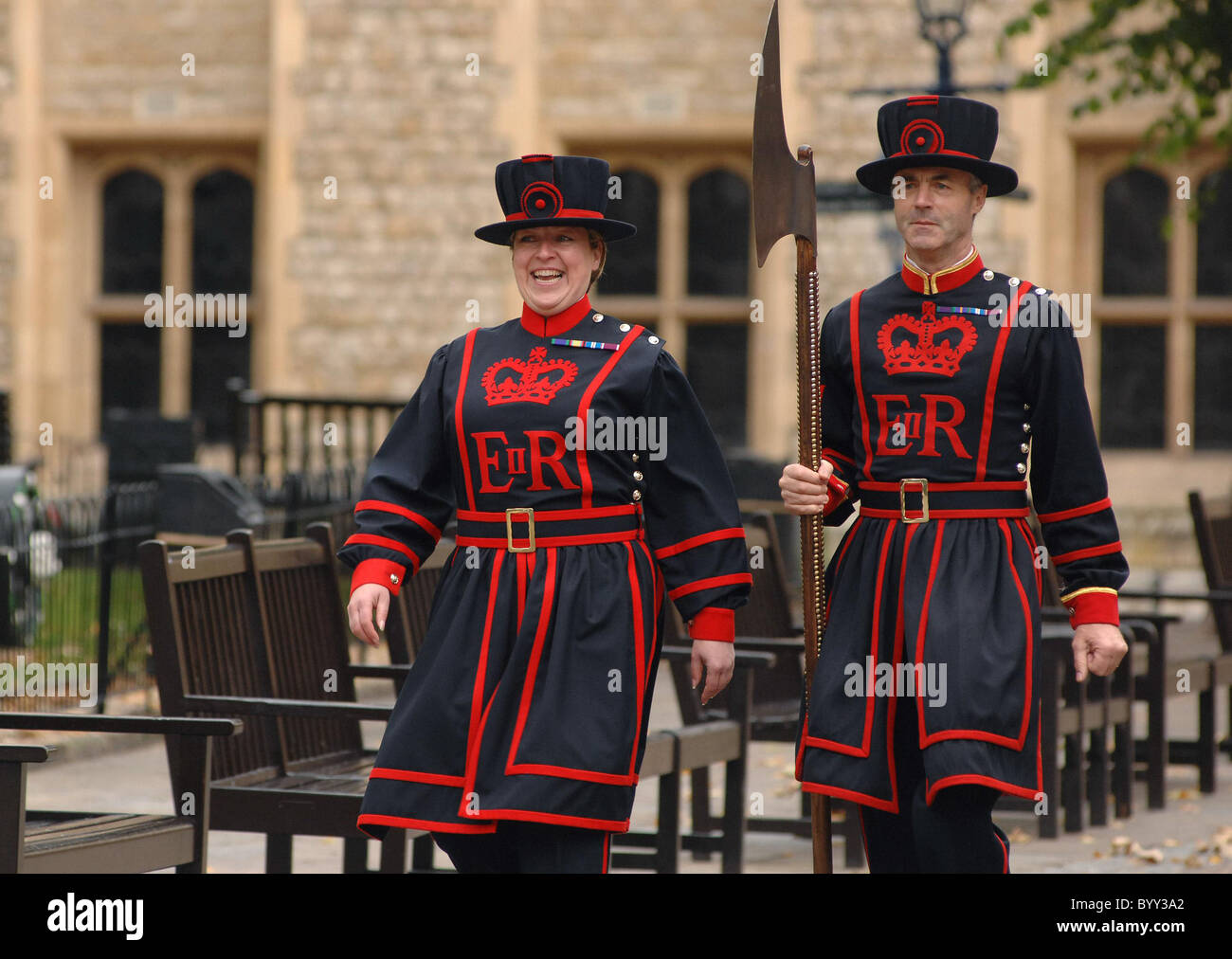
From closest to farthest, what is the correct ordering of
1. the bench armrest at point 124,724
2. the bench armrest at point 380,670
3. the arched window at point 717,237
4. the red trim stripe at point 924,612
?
1. the red trim stripe at point 924,612
2. the bench armrest at point 124,724
3. the bench armrest at point 380,670
4. the arched window at point 717,237

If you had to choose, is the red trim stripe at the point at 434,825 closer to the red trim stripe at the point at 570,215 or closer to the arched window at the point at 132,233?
the red trim stripe at the point at 570,215

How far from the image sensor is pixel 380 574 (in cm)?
378

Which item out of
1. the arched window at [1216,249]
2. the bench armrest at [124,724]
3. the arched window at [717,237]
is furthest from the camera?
the arched window at [717,237]

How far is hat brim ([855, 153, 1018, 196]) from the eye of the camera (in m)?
3.73

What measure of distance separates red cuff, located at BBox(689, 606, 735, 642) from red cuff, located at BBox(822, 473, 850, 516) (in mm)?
278

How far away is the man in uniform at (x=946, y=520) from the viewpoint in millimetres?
3633

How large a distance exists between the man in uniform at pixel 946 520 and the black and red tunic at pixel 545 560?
0.83ft

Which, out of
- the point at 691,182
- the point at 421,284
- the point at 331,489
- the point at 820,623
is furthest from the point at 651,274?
the point at 820,623

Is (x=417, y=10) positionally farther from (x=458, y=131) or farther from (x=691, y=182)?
(x=691, y=182)

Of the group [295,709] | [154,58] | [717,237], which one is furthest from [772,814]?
[154,58]

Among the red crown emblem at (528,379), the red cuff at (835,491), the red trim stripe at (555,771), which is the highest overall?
the red crown emblem at (528,379)

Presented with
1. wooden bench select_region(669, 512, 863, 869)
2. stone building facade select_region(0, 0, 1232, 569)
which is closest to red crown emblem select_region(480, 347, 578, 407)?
wooden bench select_region(669, 512, 863, 869)

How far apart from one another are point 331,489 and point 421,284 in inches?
132

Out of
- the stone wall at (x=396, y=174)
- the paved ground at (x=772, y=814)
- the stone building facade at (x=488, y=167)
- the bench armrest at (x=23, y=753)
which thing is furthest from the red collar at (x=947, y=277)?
the stone wall at (x=396, y=174)
